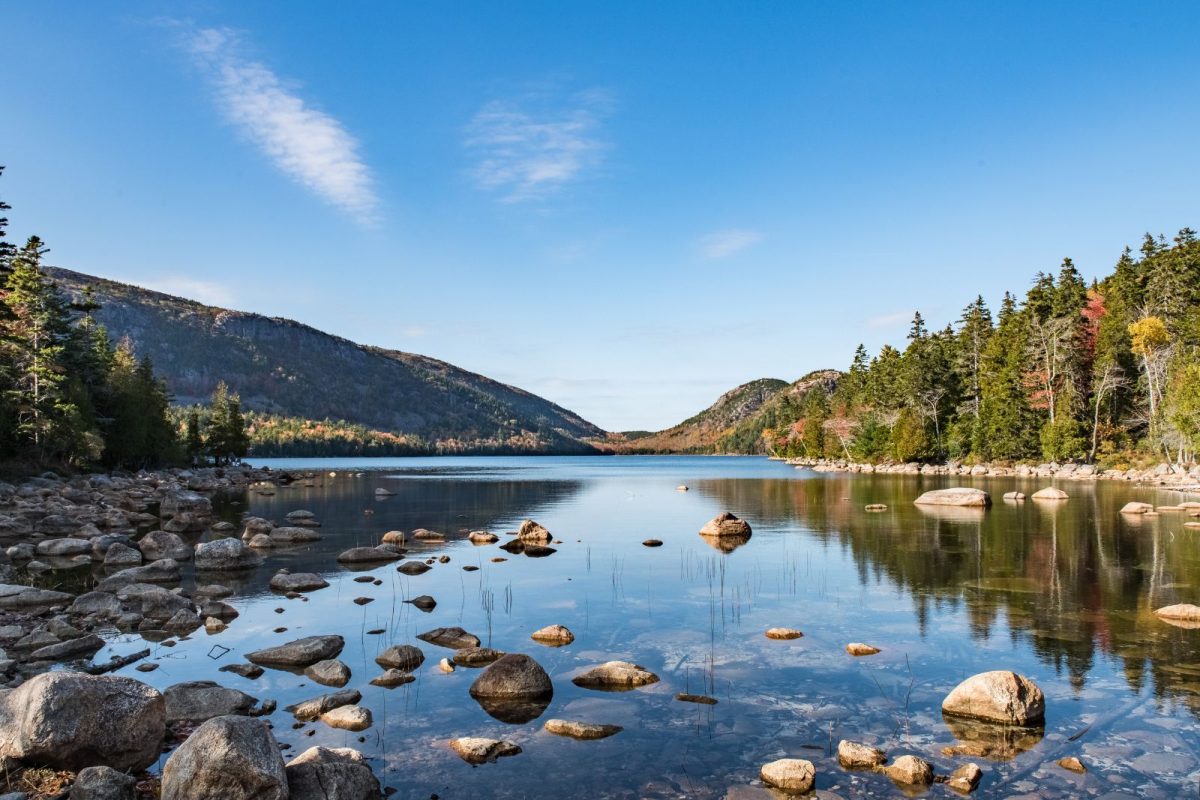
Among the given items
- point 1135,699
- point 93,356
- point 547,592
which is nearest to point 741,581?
point 547,592

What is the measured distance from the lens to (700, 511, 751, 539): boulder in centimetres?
3988

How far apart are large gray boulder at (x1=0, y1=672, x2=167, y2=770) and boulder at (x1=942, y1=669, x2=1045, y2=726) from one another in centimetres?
1321

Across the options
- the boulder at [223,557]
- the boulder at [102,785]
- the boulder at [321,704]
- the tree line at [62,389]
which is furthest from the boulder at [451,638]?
the tree line at [62,389]

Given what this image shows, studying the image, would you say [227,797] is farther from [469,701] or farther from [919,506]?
[919,506]

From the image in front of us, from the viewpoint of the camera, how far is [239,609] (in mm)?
22500

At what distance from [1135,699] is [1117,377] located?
85263 millimetres

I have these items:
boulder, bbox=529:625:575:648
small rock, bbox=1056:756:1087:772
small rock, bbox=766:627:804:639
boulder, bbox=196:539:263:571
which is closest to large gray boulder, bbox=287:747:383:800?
boulder, bbox=529:625:575:648

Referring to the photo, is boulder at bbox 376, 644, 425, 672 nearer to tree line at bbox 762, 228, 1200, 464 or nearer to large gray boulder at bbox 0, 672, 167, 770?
large gray boulder at bbox 0, 672, 167, 770

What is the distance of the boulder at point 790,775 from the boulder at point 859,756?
0.75 meters

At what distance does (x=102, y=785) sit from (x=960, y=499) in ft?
173

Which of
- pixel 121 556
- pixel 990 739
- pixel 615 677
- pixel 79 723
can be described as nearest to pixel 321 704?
pixel 79 723

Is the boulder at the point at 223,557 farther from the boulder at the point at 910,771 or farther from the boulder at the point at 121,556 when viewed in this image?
the boulder at the point at 910,771

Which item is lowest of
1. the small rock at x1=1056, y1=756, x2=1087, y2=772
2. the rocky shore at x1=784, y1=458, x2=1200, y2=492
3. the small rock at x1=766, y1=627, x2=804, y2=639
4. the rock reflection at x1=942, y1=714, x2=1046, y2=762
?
the small rock at x1=766, y1=627, x2=804, y2=639

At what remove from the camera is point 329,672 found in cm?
1565
